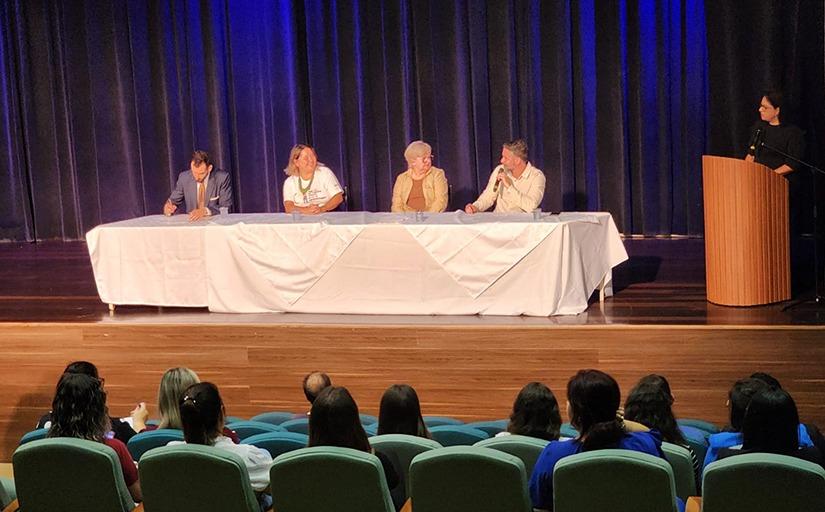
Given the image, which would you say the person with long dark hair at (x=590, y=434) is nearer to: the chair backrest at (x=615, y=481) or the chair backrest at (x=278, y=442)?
the chair backrest at (x=615, y=481)

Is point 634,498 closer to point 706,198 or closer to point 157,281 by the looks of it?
point 706,198

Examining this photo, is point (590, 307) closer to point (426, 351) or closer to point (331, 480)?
point (426, 351)

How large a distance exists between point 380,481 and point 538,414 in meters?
0.89

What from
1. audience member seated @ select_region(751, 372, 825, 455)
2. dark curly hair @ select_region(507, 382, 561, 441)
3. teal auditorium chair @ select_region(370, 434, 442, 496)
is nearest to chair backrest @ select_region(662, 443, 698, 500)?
audience member seated @ select_region(751, 372, 825, 455)

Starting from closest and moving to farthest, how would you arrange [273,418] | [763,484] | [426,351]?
[763,484] < [273,418] < [426,351]

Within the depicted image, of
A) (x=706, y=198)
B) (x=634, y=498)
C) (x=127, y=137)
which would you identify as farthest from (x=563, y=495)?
(x=127, y=137)

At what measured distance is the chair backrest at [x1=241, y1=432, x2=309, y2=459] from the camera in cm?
379

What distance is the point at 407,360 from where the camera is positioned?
6.02 m

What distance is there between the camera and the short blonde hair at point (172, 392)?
4316 millimetres

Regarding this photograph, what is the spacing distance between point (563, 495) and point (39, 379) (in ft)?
14.0

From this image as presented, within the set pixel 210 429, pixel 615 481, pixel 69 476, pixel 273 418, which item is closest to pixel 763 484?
pixel 615 481

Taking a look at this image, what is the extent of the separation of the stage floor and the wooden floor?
2 cm

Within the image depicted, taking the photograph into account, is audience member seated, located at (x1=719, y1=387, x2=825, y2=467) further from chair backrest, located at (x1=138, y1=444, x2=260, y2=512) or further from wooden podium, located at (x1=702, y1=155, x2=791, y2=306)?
wooden podium, located at (x1=702, y1=155, x2=791, y2=306)

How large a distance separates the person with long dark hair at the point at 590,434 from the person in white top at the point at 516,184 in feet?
11.7
